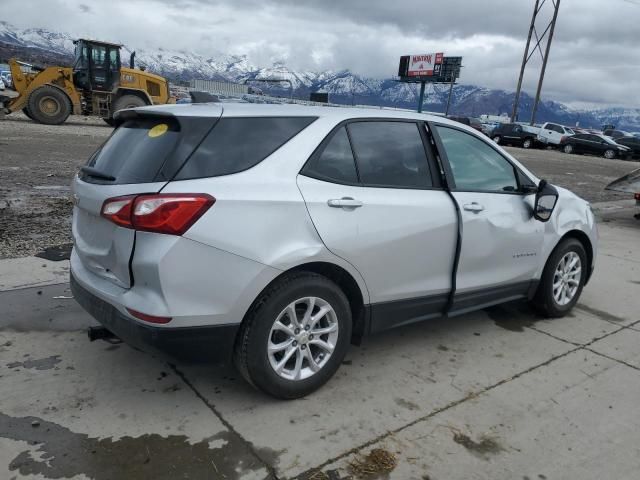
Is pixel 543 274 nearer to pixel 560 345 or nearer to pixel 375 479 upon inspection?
pixel 560 345

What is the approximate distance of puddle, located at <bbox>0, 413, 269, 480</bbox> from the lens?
2432 mm

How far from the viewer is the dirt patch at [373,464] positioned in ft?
8.23

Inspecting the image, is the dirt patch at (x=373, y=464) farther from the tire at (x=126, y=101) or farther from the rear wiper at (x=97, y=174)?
the tire at (x=126, y=101)

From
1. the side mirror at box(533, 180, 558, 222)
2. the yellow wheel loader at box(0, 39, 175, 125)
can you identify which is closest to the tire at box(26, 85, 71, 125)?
the yellow wheel loader at box(0, 39, 175, 125)

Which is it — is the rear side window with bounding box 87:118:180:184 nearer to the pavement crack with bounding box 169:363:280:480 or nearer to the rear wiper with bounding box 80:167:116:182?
the rear wiper with bounding box 80:167:116:182

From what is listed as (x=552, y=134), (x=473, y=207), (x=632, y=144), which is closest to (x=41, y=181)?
(x=473, y=207)

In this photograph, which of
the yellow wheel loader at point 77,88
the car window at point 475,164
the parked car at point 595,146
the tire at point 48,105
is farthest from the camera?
the parked car at point 595,146

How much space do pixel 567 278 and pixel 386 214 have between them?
2.24 m

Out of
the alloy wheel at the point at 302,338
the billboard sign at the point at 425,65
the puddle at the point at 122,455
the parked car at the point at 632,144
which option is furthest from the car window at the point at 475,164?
the billboard sign at the point at 425,65

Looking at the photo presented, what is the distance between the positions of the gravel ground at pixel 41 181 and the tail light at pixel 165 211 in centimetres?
340

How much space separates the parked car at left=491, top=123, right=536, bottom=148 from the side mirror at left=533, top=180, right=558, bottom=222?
33.2 m

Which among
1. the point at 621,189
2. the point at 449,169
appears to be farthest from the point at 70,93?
the point at 449,169

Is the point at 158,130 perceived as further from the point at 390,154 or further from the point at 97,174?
the point at 390,154

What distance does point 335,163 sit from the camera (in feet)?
10.2
